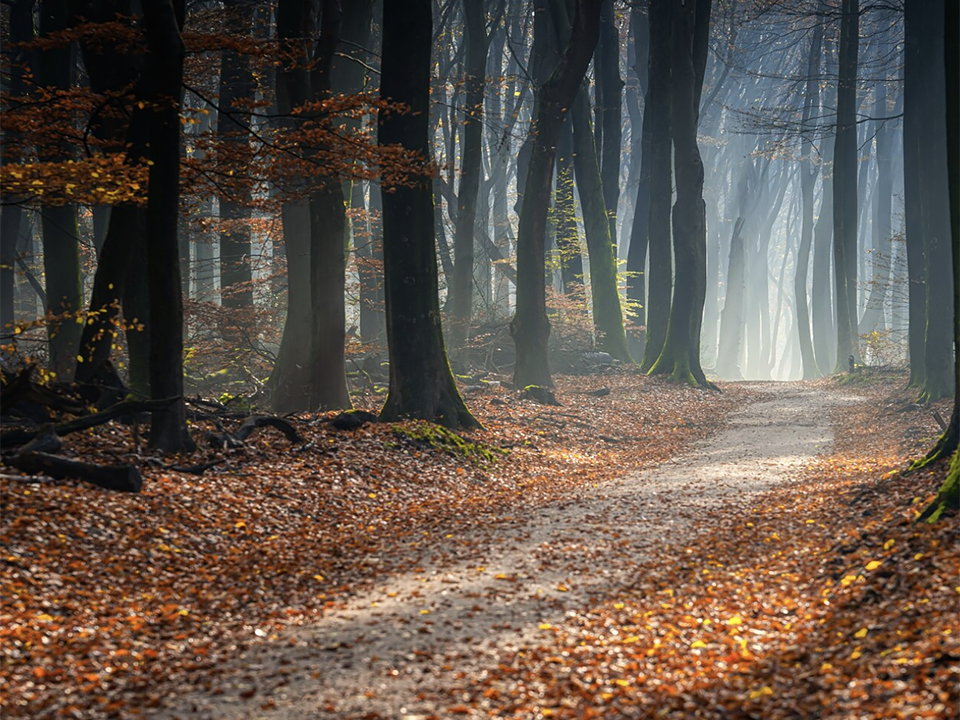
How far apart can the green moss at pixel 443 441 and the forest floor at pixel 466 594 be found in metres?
0.59

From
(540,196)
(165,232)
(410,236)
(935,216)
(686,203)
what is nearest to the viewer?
(165,232)

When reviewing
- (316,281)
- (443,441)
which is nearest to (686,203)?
(316,281)

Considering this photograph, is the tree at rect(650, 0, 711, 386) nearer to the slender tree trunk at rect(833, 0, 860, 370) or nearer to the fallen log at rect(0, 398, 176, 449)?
the slender tree trunk at rect(833, 0, 860, 370)

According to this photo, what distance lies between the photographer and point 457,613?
5.75m

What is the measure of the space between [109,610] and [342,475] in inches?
166

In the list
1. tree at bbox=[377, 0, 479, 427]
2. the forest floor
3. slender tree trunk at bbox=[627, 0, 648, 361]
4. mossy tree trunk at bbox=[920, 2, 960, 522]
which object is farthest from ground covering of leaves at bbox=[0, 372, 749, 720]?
slender tree trunk at bbox=[627, 0, 648, 361]

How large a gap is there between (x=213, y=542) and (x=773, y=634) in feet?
14.8

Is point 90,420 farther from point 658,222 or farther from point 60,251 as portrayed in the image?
point 658,222

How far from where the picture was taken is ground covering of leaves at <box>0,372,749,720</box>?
4.92m

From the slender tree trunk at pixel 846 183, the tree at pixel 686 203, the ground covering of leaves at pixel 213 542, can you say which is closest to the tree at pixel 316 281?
the ground covering of leaves at pixel 213 542

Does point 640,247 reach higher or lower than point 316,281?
higher

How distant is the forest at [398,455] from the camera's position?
15.5ft

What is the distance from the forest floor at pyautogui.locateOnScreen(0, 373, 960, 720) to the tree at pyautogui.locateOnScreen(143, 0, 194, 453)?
2.63 feet

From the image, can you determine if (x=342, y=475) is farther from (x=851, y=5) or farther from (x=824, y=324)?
(x=824, y=324)
